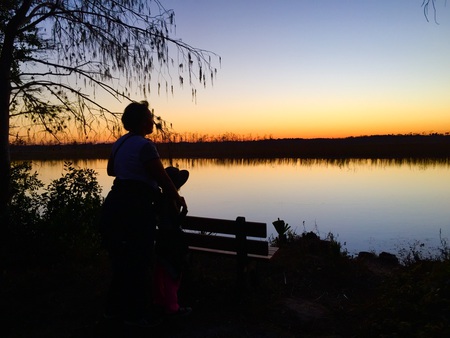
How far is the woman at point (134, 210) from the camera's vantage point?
356cm

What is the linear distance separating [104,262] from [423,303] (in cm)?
471

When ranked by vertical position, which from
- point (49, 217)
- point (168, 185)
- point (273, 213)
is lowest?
point (273, 213)

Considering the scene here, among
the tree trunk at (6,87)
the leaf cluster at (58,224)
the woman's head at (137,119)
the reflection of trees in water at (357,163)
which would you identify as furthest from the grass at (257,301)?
the reflection of trees in water at (357,163)

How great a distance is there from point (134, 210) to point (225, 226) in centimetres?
157

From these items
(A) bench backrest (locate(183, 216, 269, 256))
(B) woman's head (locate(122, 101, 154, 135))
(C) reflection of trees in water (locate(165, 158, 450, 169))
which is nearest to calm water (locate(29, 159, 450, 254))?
(A) bench backrest (locate(183, 216, 269, 256))

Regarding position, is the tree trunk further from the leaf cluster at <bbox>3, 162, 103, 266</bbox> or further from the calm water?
the calm water

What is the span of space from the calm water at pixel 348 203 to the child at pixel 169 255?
4992 mm

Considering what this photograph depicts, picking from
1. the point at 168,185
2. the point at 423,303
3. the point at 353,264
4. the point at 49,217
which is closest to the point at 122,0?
the point at 168,185

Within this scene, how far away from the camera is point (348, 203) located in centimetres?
1978

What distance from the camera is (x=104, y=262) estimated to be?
20.7ft

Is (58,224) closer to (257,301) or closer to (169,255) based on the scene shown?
(169,255)

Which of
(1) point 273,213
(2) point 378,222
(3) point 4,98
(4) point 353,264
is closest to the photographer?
(3) point 4,98

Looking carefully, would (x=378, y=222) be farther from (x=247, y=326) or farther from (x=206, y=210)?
(x=247, y=326)

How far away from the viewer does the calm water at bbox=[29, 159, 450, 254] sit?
44.1 ft
